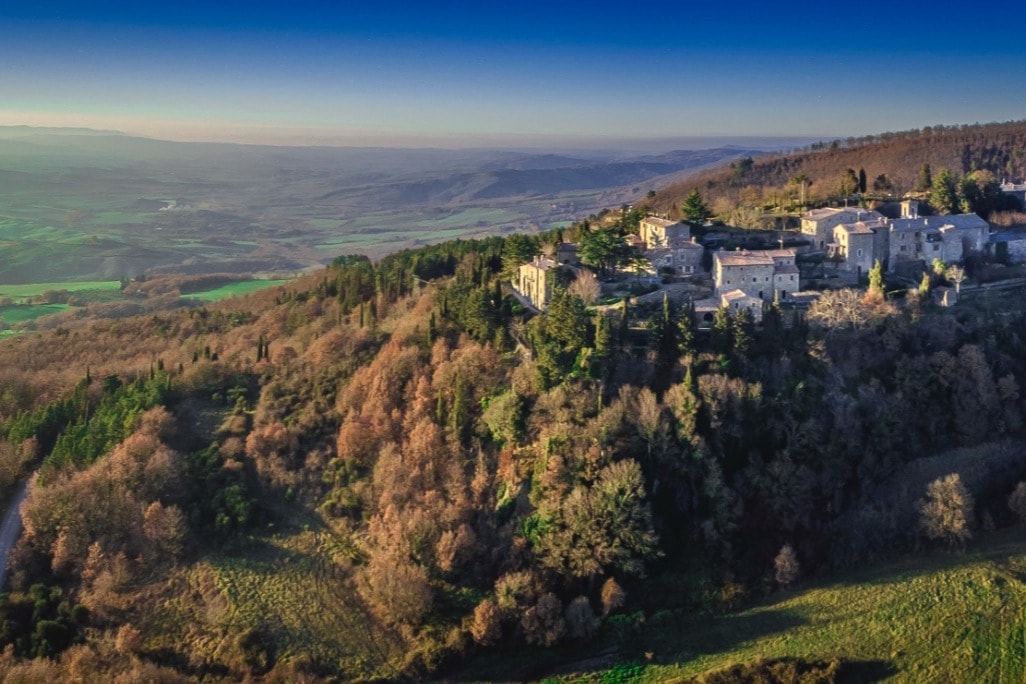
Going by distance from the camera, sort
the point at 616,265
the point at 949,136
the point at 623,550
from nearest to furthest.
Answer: the point at 623,550 → the point at 616,265 → the point at 949,136

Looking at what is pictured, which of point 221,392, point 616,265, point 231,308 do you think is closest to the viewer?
point 221,392

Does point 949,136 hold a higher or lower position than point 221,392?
higher

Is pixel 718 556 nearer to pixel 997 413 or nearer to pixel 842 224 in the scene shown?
pixel 997 413

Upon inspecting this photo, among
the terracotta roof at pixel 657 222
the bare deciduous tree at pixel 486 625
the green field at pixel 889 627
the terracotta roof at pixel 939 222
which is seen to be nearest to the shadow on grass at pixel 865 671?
the green field at pixel 889 627

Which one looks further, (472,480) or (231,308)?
(231,308)

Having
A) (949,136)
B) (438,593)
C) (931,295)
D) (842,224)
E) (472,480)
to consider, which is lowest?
(438,593)

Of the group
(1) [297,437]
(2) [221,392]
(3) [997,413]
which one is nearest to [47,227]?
(2) [221,392]

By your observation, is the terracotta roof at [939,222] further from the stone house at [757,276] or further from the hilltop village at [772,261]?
the stone house at [757,276]

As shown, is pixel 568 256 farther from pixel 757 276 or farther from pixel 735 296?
pixel 757 276
